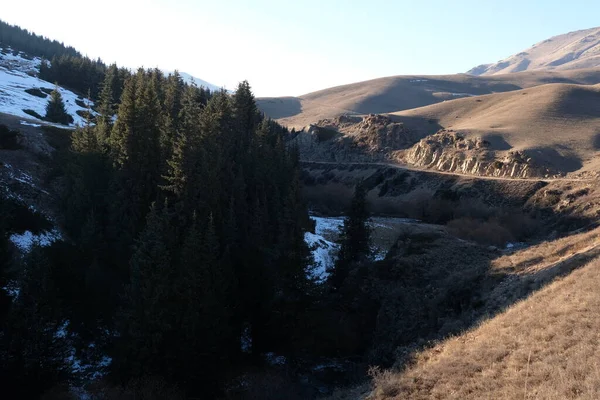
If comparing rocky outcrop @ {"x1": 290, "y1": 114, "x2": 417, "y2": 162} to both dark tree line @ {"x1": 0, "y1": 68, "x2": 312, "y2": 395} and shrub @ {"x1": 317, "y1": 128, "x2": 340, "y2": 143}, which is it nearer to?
shrub @ {"x1": 317, "y1": 128, "x2": 340, "y2": 143}

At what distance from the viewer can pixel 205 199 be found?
33.2 metres

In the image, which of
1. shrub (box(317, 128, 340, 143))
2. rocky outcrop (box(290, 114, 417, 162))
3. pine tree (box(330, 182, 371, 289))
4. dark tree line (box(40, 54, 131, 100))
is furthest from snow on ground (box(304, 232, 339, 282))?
dark tree line (box(40, 54, 131, 100))

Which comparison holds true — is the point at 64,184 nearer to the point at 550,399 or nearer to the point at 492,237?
the point at 550,399

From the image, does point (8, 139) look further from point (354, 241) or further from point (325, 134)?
point (325, 134)

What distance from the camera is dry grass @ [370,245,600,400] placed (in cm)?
1109

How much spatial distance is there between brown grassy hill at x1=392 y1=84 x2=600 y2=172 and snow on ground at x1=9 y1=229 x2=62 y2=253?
81.0m

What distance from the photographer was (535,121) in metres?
107

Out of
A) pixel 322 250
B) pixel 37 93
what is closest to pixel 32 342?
pixel 322 250

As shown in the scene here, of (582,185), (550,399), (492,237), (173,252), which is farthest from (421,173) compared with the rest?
(550,399)

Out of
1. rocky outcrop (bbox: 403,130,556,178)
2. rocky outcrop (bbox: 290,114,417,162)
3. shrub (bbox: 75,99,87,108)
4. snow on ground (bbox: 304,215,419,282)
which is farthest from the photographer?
rocky outcrop (bbox: 290,114,417,162)

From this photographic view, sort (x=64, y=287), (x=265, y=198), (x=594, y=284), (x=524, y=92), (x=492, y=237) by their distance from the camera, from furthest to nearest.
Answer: (x=524, y=92), (x=492, y=237), (x=265, y=198), (x=64, y=287), (x=594, y=284)

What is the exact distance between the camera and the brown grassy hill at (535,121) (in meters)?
85.2

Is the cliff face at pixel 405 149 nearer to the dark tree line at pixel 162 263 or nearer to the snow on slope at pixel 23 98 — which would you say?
the snow on slope at pixel 23 98

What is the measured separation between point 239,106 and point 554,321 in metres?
44.5
